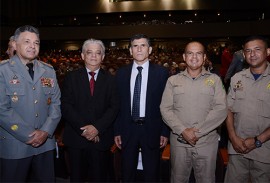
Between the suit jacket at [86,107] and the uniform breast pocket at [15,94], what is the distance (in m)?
0.42

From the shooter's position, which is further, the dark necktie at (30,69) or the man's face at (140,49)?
the man's face at (140,49)

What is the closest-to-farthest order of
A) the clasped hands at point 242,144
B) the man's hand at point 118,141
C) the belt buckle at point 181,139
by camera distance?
the clasped hands at point 242,144 → the belt buckle at point 181,139 → the man's hand at point 118,141

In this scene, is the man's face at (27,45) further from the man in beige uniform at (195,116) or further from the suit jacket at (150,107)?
the man in beige uniform at (195,116)

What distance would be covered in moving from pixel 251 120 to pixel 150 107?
0.92 meters

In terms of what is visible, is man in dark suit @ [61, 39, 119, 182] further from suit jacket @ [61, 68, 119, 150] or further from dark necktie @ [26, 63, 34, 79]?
dark necktie @ [26, 63, 34, 79]

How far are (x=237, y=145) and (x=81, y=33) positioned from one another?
1830cm

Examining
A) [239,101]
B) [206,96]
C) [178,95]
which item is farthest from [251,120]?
[178,95]

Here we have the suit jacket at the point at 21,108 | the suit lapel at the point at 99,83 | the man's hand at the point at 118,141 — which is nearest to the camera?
the suit jacket at the point at 21,108

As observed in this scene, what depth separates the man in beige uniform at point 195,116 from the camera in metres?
2.42

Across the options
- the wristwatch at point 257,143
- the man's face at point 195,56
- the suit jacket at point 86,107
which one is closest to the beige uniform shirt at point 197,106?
the man's face at point 195,56

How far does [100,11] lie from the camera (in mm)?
19906

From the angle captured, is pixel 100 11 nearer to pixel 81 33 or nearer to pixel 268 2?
pixel 81 33

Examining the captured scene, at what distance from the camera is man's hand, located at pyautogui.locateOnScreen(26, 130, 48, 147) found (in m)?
2.29

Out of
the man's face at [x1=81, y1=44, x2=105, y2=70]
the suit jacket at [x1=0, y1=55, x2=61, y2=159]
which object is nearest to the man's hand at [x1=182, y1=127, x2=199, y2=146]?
the man's face at [x1=81, y1=44, x2=105, y2=70]
